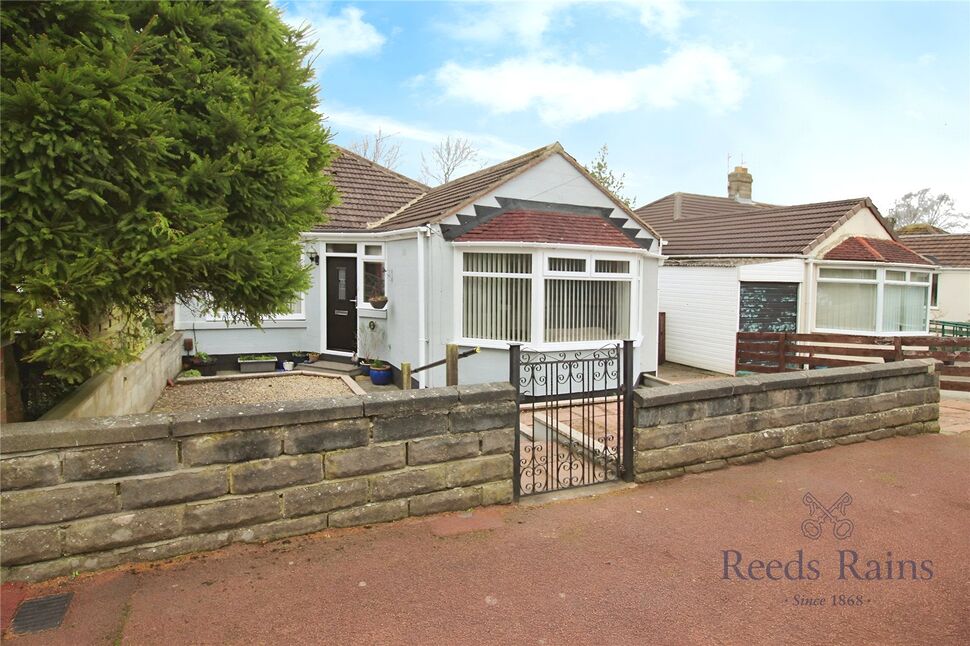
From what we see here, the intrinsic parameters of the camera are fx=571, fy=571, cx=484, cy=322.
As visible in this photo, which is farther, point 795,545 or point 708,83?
point 708,83

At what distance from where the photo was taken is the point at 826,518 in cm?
473

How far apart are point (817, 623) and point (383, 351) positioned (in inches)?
363

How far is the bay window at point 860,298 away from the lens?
1383 cm

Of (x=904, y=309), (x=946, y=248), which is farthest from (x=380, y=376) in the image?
(x=946, y=248)

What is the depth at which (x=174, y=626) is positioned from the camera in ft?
9.95

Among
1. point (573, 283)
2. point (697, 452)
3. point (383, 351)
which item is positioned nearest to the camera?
point (697, 452)

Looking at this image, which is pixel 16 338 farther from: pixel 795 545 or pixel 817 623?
pixel 795 545

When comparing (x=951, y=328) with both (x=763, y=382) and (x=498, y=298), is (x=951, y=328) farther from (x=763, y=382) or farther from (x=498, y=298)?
(x=763, y=382)

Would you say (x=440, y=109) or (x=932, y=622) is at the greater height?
(x=440, y=109)

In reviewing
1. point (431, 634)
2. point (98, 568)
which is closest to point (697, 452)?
point (431, 634)

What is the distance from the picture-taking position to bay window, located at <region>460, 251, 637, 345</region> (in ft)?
31.3

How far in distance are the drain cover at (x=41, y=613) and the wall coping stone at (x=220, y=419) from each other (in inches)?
33.0

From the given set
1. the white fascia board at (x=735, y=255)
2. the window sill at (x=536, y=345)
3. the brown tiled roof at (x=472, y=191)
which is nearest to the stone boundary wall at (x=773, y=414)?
the window sill at (x=536, y=345)

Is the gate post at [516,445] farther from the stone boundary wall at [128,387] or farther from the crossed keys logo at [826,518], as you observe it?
the stone boundary wall at [128,387]
